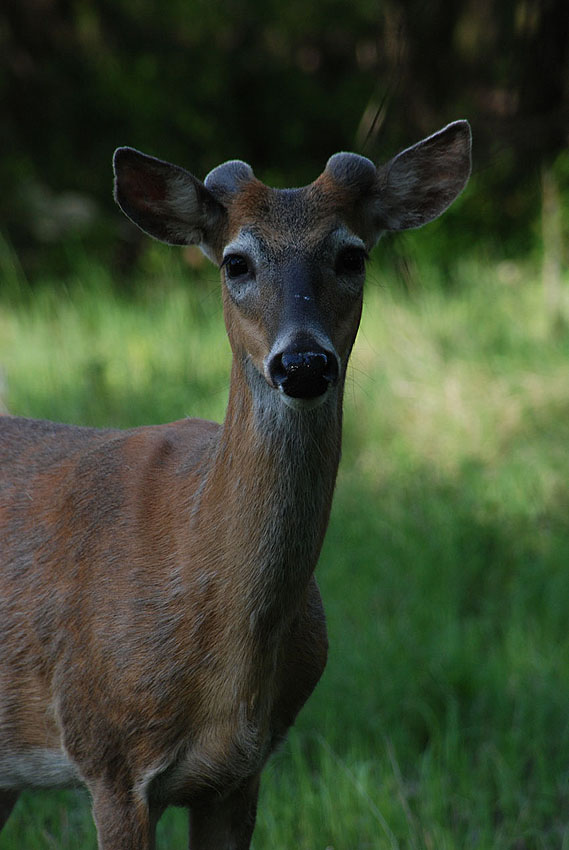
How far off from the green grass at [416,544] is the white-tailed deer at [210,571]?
897 mm

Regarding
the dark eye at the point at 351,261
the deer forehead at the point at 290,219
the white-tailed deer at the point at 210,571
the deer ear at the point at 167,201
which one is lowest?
the white-tailed deer at the point at 210,571

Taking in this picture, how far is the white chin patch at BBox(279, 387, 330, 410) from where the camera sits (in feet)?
8.66

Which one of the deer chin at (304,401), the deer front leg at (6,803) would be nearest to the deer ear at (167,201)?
the deer chin at (304,401)

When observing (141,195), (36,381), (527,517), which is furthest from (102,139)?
(141,195)

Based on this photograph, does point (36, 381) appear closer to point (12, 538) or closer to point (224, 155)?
point (12, 538)

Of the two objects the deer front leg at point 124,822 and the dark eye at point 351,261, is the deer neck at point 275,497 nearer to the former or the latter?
the dark eye at point 351,261

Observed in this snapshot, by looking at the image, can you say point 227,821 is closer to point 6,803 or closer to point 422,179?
point 6,803

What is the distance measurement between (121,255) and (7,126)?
161 cm

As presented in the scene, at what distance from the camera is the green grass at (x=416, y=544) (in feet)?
13.2

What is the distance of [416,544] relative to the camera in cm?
576

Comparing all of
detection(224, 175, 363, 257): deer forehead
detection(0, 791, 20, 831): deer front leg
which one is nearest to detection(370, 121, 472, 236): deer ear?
detection(224, 175, 363, 257): deer forehead

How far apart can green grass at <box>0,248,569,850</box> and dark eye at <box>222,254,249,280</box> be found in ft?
4.89

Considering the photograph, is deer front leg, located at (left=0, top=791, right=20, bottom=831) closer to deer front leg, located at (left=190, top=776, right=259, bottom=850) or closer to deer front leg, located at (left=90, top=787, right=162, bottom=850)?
deer front leg, located at (left=190, top=776, right=259, bottom=850)

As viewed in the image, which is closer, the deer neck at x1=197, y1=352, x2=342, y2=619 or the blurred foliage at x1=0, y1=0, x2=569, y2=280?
the deer neck at x1=197, y1=352, x2=342, y2=619
